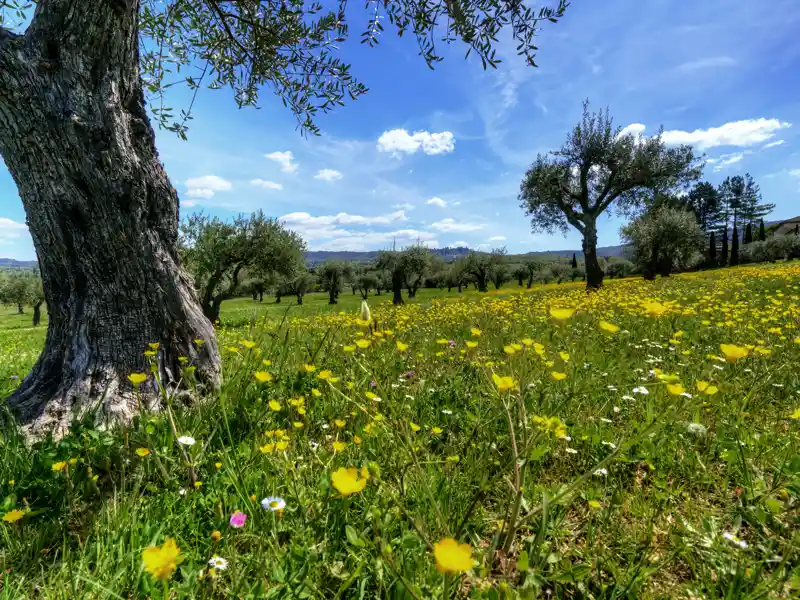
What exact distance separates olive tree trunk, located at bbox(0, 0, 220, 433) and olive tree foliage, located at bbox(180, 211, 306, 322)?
71.1 feet

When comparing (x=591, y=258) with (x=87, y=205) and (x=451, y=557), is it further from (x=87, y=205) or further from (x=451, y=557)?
(x=451, y=557)

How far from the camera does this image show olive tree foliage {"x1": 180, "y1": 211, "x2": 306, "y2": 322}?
23.5 m

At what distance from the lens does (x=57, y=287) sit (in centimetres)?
306

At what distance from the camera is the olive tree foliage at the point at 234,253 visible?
23.5 m

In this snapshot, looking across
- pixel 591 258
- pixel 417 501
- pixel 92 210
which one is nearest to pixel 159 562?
pixel 417 501

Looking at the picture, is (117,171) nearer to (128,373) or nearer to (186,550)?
(128,373)

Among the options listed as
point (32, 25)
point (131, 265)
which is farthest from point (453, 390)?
point (32, 25)

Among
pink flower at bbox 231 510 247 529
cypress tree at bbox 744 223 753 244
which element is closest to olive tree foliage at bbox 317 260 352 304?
pink flower at bbox 231 510 247 529

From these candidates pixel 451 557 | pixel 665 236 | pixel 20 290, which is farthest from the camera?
pixel 20 290

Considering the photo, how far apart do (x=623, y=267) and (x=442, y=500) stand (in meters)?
109

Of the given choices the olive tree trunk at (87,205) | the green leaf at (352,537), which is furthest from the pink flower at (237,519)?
the olive tree trunk at (87,205)

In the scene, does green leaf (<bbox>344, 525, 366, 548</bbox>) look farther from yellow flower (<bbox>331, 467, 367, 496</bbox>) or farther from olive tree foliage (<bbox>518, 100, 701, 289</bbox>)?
olive tree foliage (<bbox>518, 100, 701, 289</bbox>)

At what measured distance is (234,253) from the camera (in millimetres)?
24766

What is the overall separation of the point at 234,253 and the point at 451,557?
26.6m
